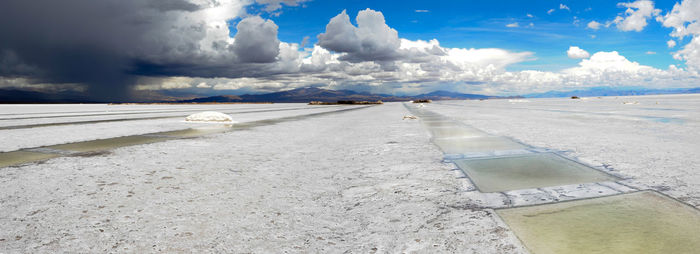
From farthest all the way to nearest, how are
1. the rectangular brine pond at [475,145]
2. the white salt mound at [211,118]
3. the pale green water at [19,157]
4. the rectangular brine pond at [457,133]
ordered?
the white salt mound at [211,118] → the rectangular brine pond at [457,133] → the rectangular brine pond at [475,145] → the pale green water at [19,157]

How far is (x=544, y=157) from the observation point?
5.52 m

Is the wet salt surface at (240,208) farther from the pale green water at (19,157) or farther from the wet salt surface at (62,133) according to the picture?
the wet salt surface at (62,133)

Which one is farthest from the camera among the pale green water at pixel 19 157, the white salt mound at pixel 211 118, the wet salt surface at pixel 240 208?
the white salt mound at pixel 211 118

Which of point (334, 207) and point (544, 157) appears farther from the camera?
point (544, 157)

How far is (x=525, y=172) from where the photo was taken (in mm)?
4398

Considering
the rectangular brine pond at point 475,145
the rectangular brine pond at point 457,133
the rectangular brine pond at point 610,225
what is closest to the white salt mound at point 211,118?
the rectangular brine pond at point 457,133

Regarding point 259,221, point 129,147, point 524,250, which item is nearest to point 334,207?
point 259,221

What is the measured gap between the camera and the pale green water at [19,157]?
16.8 ft

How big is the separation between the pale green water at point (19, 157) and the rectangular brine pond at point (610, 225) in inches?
259

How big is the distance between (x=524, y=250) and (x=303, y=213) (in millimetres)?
1675

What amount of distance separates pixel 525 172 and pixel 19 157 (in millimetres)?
7693

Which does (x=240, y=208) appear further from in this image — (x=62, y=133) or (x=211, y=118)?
(x=211, y=118)

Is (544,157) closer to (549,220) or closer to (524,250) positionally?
(549,220)

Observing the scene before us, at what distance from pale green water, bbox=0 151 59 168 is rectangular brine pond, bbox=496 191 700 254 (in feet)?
21.6
